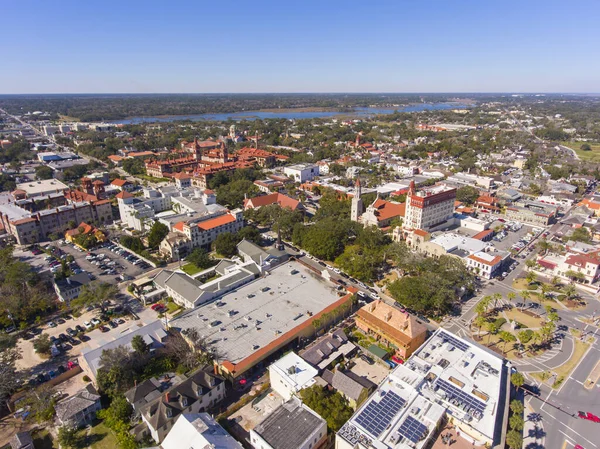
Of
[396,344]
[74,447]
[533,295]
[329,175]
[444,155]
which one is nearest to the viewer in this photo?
[74,447]

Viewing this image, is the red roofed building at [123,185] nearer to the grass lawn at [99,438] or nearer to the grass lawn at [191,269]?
the grass lawn at [191,269]

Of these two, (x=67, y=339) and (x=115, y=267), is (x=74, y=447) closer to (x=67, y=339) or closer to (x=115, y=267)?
(x=67, y=339)

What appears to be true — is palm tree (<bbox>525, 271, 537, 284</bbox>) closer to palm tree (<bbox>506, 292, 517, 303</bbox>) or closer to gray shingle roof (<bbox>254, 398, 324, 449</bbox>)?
palm tree (<bbox>506, 292, 517, 303</bbox>)

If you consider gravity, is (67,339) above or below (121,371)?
below

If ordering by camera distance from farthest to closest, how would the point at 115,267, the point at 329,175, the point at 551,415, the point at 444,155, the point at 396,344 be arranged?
the point at 444,155 → the point at 329,175 → the point at 115,267 → the point at 396,344 → the point at 551,415

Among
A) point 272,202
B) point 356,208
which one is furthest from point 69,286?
point 356,208

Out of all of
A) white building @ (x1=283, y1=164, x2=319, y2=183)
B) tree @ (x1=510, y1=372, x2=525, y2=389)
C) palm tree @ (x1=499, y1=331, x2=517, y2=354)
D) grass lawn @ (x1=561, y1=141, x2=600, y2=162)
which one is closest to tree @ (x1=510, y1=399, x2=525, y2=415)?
tree @ (x1=510, y1=372, x2=525, y2=389)

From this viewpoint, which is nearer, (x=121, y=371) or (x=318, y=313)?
(x=121, y=371)

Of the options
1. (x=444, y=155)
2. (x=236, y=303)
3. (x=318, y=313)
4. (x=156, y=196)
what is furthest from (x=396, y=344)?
(x=444, y=155)

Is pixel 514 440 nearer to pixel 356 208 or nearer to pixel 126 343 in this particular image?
pixel 126 343
